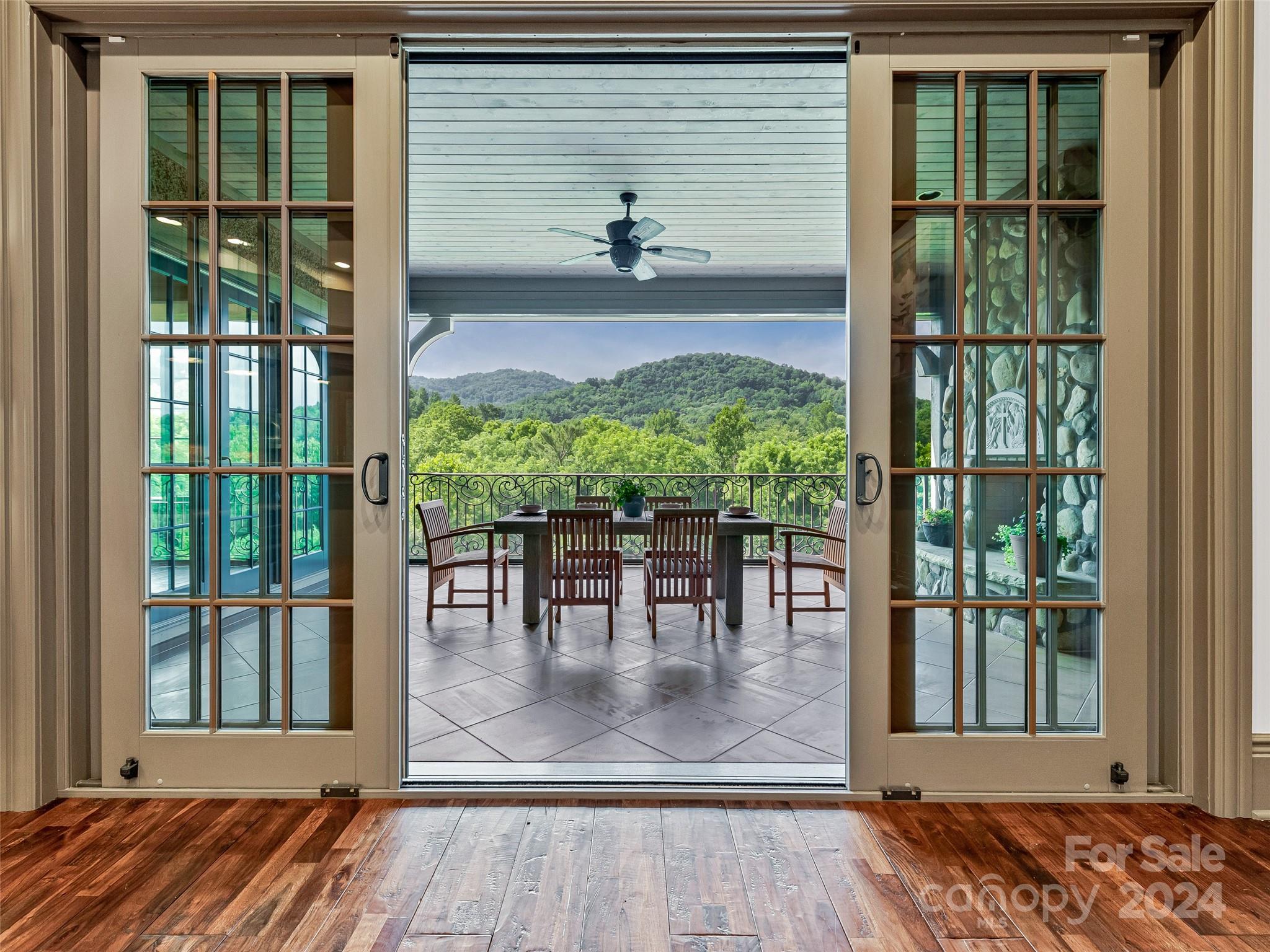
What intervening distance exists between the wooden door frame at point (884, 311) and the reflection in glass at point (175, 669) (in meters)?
0.23

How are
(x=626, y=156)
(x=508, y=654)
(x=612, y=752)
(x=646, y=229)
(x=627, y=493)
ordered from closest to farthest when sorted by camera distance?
(x=612, y=752), (x=508, y=654), (x=626, y=156), (x=646, y=229), (x=627, y=493)

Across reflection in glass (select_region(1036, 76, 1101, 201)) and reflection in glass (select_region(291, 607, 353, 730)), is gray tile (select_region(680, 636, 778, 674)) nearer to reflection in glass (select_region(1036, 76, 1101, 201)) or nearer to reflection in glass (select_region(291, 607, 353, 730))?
reflection in glass (select_region(291, 607, 353, 730))

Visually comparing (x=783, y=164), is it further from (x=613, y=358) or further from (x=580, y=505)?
(x=613, y=358)

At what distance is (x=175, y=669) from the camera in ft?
6.15

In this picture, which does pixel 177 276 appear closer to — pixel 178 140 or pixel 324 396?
pixel 178 140

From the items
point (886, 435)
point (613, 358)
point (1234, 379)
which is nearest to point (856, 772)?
point (886, 435)

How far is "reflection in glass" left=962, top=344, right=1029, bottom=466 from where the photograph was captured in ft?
6.08

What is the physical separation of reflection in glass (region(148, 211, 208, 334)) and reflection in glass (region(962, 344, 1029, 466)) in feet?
7.70

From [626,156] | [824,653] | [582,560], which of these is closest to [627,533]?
[582,560]

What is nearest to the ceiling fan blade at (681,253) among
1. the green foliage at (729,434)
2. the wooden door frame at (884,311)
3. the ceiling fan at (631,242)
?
the ceiling fan at (631,242)

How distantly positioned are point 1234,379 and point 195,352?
3053mm

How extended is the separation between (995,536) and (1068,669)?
0.46 metres

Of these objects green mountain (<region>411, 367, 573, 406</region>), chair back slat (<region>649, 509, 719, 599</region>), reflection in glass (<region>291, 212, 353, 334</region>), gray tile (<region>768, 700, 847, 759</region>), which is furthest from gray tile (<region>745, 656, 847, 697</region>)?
green mountain (<region>411, 367, 573, 406</region>)

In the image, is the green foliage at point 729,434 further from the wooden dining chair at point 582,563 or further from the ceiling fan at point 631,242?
the wooden dining chair at point 582,563
